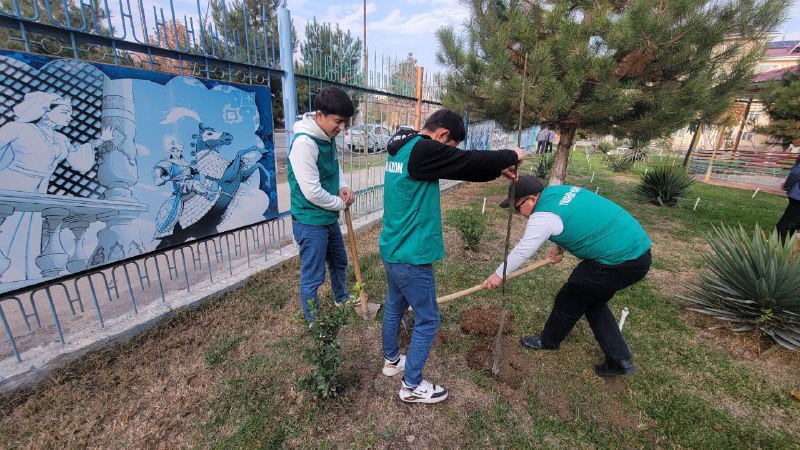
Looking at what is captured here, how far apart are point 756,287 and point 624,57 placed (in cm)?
330

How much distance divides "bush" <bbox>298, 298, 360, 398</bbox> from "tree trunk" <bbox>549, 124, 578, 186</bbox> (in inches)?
210

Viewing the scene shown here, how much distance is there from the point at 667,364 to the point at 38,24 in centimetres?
456

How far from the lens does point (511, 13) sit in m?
4.96

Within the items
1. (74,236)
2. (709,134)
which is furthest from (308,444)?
(709,134)

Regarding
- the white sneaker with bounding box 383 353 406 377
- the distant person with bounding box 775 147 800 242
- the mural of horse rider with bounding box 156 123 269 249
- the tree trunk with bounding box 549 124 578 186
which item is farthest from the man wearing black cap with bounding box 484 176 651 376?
the tree trunk with bounding box 549 124 578 186

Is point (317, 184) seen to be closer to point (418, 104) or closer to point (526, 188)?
point (526, 188)

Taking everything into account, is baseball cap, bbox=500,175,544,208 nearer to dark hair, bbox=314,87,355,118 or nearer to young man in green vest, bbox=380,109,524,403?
young man in green vest, bbox=380,109,524,403

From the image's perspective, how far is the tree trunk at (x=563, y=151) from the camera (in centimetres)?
589

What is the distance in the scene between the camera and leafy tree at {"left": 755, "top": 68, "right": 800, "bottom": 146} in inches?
401

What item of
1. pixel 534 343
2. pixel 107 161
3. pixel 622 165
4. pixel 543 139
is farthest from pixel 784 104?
pixel 107 161

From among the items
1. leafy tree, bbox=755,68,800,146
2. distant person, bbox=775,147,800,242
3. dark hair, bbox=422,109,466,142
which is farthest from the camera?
leafy tree, bbox=755,68,800,146

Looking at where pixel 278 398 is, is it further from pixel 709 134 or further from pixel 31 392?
pixel 709 134

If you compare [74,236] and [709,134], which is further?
[709,134]

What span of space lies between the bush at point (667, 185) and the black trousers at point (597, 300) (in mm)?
6737
